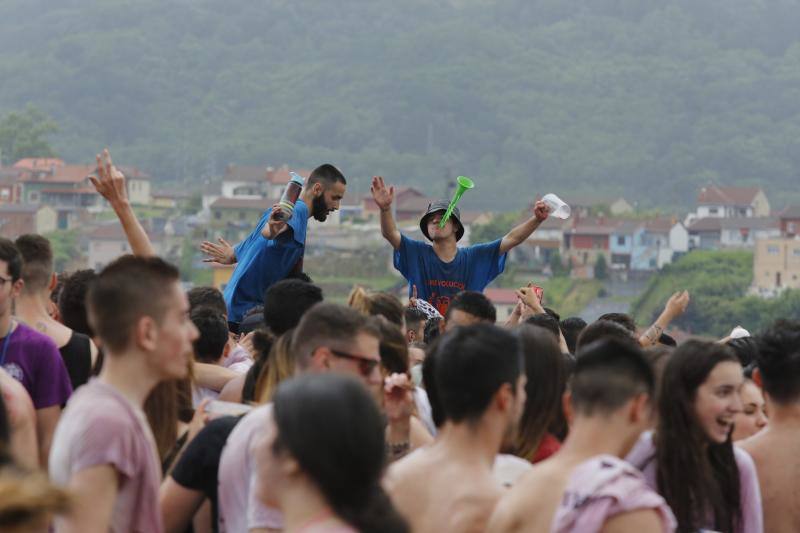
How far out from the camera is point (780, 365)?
532 centimetres

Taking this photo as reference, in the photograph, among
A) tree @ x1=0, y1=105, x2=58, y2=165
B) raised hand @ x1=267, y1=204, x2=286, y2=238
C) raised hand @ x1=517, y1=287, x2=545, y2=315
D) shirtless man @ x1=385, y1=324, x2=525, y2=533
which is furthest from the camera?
tree @ x1=0, y1=105, x2=58, y2=165

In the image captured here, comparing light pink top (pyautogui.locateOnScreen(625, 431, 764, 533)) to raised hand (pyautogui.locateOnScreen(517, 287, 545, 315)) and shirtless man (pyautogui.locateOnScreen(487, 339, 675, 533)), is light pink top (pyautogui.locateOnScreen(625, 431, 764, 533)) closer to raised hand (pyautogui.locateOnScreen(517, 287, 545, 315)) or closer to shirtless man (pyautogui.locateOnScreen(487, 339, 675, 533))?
shirtless man (pyautogui.locateOnScreen(487, 339, 675, 533))

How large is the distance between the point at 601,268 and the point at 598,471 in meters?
139

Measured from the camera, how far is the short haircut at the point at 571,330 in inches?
329

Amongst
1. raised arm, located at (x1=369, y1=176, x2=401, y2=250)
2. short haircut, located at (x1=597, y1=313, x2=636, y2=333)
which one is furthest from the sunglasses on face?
raised arm, located at (x1=369, y1=176, x2=401, y2=250)

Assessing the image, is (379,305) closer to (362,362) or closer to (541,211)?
(362,362)

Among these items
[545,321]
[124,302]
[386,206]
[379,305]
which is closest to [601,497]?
[124,302]

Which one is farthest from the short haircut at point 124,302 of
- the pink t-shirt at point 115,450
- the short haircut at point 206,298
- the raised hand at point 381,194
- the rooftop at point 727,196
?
the rooftop at point 727,196

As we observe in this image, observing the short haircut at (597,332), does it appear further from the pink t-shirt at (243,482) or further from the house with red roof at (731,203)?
the house with red roof at (731,203)

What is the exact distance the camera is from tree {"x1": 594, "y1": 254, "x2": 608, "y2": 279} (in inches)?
5566

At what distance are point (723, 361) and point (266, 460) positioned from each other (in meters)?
1.79

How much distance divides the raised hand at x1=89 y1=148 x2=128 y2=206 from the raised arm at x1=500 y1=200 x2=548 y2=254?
12.8ft

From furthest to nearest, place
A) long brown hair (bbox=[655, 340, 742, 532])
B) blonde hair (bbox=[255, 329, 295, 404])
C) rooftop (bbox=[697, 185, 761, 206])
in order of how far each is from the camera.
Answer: rooftop (bbox=[697, 185, 761, 206])
blonde hair (bbox=[255, 329, 295, 404])
long brown hair (bbox=[655, 340, 742, 532])

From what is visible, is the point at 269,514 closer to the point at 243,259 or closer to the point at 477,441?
the point at 477,441
